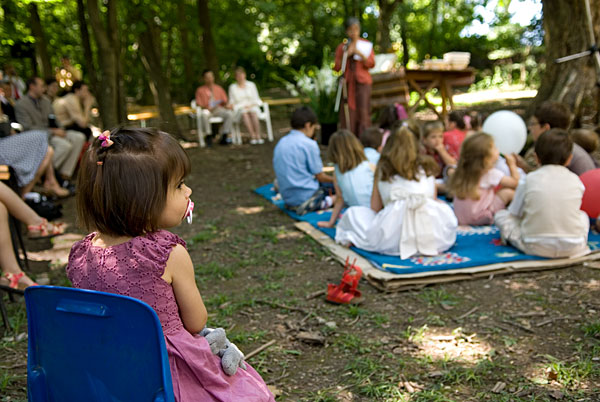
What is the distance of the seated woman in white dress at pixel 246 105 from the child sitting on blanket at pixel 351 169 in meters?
5.32

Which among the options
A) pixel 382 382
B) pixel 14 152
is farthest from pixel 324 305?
pixel 14 152

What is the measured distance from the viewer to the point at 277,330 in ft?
10.4

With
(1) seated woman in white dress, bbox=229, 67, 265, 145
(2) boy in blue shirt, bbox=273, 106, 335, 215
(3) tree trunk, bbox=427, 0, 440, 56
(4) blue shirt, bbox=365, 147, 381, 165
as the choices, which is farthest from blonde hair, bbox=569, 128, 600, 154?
(3) tree trunk, bbox=427, 0, 440, 56

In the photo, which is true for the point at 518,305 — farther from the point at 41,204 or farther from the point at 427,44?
the point at 427,44

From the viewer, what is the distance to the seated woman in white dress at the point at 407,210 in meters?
4.13

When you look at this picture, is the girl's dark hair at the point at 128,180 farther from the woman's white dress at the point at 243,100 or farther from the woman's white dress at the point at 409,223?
the woman's white dress at the point at 243,100

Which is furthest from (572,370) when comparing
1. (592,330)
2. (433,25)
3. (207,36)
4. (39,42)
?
(433,25)

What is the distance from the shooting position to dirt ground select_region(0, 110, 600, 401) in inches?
98.4

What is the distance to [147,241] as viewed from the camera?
4.93 ft

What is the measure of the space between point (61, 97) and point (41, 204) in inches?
103

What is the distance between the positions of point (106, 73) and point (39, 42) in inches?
227

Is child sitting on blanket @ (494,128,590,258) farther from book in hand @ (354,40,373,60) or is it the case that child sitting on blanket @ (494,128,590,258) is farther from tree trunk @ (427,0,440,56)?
tree trunk @ (427,0,440,56)

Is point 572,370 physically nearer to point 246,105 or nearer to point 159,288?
point 159,288

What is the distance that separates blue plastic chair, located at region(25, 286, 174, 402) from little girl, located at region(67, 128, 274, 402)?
167mm
